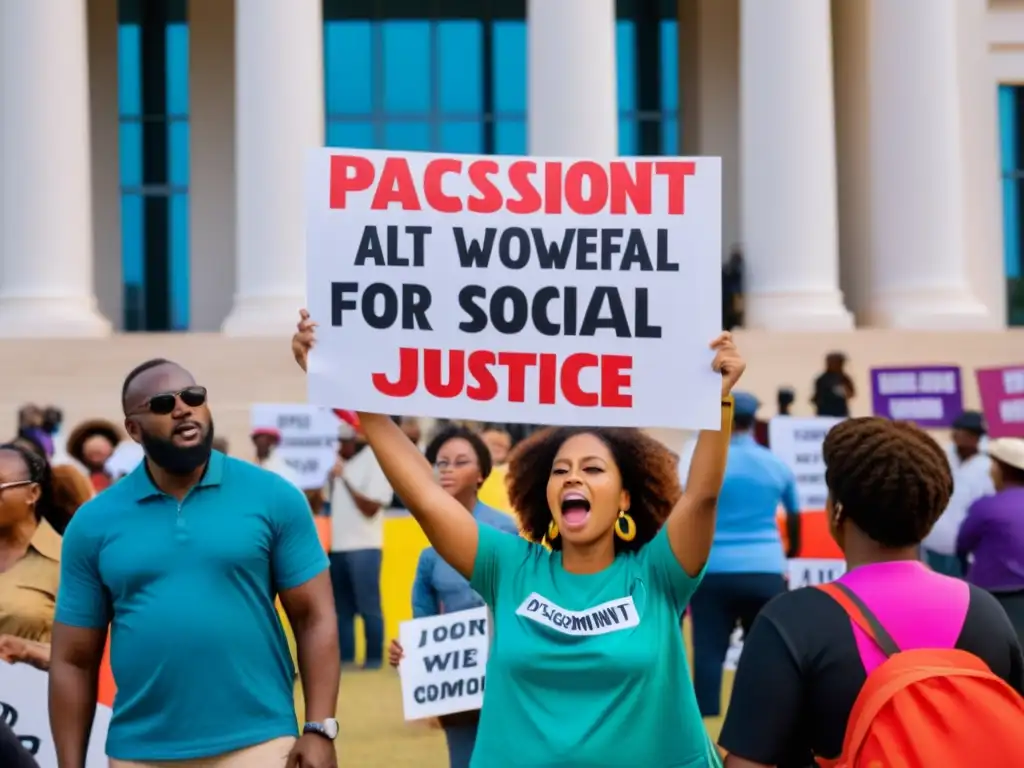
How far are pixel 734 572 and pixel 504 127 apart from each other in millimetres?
26531

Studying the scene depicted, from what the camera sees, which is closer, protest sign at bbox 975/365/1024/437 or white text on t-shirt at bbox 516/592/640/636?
white text on t-shirt at bbox 516/592/640/636

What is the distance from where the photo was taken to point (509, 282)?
524 centimetres

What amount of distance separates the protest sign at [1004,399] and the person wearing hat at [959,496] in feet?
7.01

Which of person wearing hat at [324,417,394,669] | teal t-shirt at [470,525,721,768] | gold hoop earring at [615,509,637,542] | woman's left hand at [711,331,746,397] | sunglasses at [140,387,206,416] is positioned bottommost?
person wearing hat at [324,417,394,669]

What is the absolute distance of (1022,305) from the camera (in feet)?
114

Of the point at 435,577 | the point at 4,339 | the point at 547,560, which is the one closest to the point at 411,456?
the point at 547,560

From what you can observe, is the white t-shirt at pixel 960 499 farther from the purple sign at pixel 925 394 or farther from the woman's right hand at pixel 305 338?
the woman's right hand at pixel 305 338

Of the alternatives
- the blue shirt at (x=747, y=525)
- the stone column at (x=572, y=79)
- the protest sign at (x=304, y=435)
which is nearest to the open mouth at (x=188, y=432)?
the blue shirt at (x=747, y=525)

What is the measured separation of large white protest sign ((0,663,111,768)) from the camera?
655cm

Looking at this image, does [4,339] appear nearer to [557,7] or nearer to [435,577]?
[557,7]

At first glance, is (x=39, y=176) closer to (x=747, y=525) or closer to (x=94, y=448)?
(x=94, y=448)

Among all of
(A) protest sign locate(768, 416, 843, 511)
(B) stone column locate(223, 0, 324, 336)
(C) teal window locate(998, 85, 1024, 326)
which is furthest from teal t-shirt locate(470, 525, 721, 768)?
(C) teal window locate(998, 85, 1024, 326)

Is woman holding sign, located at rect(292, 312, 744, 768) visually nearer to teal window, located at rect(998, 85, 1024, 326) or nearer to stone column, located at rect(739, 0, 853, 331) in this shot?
stone column, located at rect(739, 0, 853, 331)

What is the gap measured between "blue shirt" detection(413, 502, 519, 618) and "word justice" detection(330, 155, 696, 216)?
8.66ft
